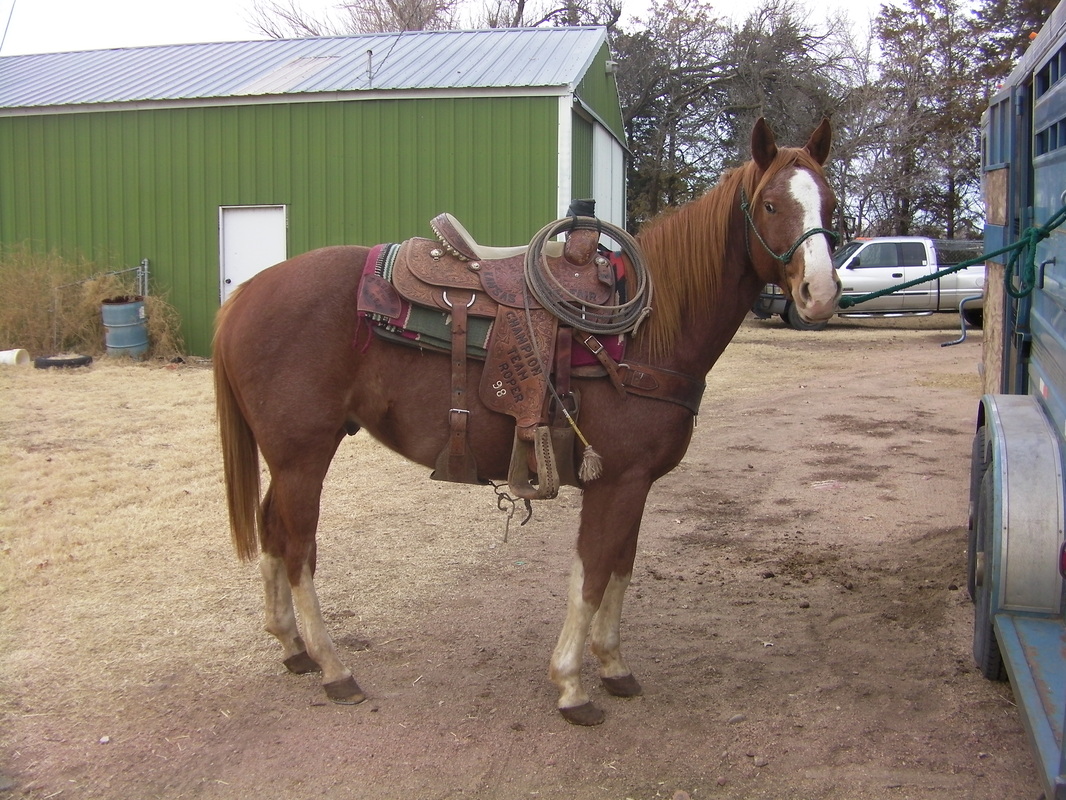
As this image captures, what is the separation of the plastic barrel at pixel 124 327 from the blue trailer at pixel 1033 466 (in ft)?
37.3

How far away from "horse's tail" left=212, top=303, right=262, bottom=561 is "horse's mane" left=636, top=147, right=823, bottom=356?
156 cm

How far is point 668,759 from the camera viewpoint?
9.64 feet

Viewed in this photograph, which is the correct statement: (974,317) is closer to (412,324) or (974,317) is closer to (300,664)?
(412,324)

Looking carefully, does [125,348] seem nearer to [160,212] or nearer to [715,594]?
[160,212]

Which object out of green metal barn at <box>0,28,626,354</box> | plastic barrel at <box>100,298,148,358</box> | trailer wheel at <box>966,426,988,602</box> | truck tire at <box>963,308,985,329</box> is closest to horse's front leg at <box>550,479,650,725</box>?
trailer wheel at <box>966,426,988,602</box>

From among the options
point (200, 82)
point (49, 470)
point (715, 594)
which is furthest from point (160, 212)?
point (715, 594)

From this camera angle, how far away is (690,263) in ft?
10.6

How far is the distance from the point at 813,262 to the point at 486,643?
202 centimetres

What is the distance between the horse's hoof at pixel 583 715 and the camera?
3.17 meters

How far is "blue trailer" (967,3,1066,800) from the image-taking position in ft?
8.17

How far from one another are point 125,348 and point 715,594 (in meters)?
10.4

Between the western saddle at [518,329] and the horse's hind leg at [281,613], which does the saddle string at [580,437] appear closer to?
the western saddle at [518,329]

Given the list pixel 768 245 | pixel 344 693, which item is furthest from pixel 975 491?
pixel 344 693

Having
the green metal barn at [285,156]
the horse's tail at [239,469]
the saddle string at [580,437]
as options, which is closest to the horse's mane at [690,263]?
the saddle string at [580,437]
